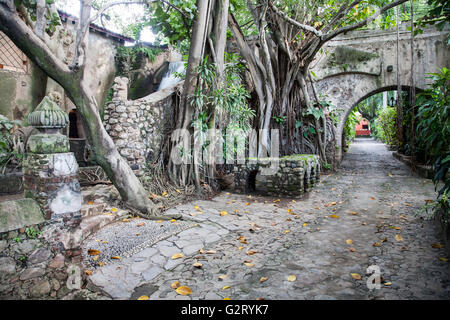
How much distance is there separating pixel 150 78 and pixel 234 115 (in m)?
6.00

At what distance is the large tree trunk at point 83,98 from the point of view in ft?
10.5

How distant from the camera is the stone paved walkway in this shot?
222cm

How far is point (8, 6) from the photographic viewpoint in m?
3.14

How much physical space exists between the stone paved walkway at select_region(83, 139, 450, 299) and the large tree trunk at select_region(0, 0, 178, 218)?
71cm

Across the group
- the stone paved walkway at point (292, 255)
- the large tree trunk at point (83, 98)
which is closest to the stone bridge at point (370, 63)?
the stone paved walkway at point (292, 255)

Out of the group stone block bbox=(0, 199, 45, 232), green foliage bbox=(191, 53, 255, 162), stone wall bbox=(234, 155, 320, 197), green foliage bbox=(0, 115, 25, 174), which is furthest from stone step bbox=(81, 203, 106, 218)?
stone wall bbox=(234, 155, 320, 197)

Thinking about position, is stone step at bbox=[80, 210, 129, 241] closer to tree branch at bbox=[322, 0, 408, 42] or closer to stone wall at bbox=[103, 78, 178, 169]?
stone wall at bbox=[103, 78, 178, 169]

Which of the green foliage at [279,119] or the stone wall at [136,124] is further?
the green foliage at [279,119]

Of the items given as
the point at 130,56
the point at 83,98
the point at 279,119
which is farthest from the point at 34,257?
the point at 130,56

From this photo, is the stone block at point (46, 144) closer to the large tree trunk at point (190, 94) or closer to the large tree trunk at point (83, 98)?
the large tree trunk at point (83, 98)

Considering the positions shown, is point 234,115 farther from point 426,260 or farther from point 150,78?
point 150,78

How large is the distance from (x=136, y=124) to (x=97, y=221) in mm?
2385

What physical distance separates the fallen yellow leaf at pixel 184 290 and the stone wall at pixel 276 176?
347cm

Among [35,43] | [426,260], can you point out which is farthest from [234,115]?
[426,260]
